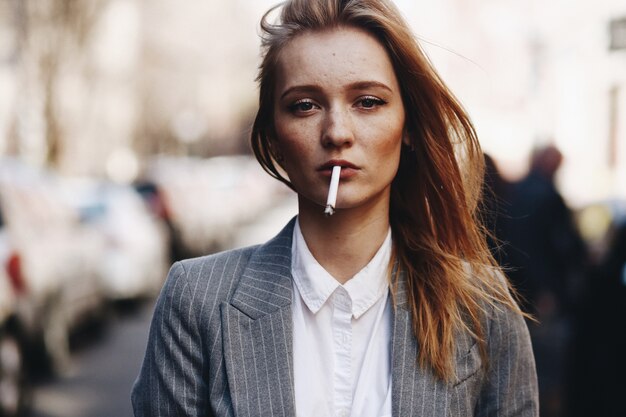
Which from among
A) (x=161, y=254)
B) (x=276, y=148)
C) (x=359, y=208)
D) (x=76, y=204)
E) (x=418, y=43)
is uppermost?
(x=418, y=43)

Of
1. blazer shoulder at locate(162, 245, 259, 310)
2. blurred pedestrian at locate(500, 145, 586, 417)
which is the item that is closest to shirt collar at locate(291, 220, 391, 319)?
blazer shoulder at locate(162, 245, 259, 310)

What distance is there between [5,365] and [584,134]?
56.2 ft

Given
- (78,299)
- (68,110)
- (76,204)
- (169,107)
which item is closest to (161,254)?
(76,204)

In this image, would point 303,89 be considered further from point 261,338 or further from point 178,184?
point 178,184

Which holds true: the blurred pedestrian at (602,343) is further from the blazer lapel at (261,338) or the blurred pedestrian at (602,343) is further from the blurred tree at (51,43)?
the blurred tree at (51,43)

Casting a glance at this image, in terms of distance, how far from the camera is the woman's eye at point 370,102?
83.5 inches

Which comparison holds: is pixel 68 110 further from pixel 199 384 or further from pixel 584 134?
pixel 199 384

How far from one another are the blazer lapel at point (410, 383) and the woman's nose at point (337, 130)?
416 millimetres

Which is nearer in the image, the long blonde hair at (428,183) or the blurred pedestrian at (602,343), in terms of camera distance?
the long blonde hair at (428,183)

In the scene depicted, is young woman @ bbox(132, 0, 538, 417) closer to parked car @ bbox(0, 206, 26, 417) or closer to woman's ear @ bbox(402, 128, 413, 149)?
woman's ear @ bbox(402, 128, 413, 149)

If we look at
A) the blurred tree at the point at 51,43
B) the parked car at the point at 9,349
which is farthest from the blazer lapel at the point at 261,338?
the blurred tree at the point at 51,43

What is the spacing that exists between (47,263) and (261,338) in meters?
6.55

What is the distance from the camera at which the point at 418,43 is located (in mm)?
2199

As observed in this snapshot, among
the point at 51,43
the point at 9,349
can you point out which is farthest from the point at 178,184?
the point at 9,349
